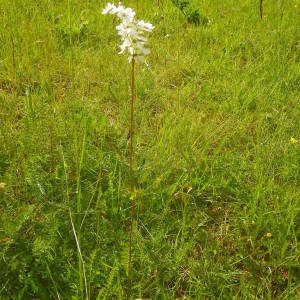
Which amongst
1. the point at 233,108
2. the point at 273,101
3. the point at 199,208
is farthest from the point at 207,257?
the point at 273,101

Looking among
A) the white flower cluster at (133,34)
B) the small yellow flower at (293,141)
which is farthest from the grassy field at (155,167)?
the white flower cluster at (133,34)

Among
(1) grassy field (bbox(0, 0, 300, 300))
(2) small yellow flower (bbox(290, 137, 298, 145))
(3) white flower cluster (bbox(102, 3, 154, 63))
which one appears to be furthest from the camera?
(2) small yellow flower (bbox(290, 137, 298, 145))

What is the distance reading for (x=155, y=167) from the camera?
174cm

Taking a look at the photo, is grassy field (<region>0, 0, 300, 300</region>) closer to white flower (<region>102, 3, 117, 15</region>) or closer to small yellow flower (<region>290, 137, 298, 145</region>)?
small yellow flower (<region>290, 137, 298, 145</region>)

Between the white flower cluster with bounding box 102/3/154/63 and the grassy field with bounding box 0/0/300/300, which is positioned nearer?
the white flower cluster with bounding box 102/3/154/63

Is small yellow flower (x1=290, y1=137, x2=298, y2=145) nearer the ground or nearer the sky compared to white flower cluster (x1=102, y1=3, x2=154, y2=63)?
nearer the ground

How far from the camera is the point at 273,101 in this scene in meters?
2.27

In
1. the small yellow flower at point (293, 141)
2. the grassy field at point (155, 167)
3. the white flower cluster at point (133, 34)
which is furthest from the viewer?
the small yellow flower at point (293, 141)

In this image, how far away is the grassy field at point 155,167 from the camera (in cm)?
131

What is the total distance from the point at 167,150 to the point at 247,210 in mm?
471

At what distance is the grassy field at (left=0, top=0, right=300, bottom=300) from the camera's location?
1.31 m

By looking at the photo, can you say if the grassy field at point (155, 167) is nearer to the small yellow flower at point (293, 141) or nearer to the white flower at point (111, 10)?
the small yellow flower at point (293, 141)

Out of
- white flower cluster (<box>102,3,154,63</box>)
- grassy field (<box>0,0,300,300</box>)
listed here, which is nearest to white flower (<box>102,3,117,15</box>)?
white flower cluster (<box>102,3,154,63</box>)

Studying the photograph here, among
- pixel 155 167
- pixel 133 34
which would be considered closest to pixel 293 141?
pixel 155 167
